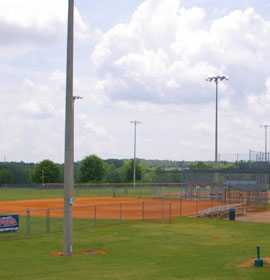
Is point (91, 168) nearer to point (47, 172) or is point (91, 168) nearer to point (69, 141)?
point (47, 172)

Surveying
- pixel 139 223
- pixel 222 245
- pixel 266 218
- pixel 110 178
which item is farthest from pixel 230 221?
pixel 110 178

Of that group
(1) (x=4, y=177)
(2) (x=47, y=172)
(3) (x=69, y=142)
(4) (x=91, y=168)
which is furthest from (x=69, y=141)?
(1) (x=4, y=177)

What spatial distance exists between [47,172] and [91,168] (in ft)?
42.0

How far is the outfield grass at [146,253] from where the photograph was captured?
15305 mm

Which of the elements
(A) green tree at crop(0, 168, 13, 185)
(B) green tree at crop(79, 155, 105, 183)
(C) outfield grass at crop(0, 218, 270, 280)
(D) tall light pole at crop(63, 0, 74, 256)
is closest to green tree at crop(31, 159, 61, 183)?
(B) green tree at crop(79, 155, 105, 183)

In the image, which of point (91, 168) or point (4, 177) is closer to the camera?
point (91, 168)

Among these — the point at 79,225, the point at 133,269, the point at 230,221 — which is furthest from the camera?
the point at 230,221

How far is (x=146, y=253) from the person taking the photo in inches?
837

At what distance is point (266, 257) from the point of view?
19156 mm

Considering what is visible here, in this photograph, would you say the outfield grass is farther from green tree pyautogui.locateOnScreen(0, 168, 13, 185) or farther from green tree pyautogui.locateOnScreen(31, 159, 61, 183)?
green tree pyautogui.locateOnScreen(0, 168, 13, 185)

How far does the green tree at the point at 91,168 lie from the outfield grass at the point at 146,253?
97777mm

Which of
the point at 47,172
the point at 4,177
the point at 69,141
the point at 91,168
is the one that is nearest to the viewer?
the point at 69,141

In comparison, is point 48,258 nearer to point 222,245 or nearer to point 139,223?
point 222,245

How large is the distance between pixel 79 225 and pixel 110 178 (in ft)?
401
